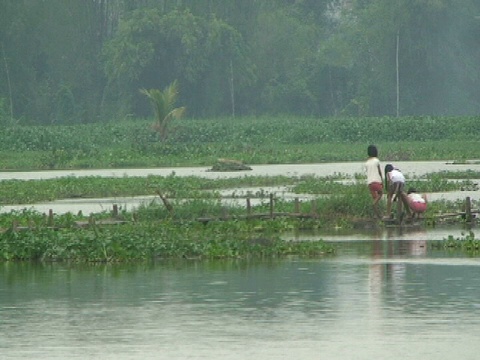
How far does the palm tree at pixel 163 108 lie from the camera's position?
50469 millimetres

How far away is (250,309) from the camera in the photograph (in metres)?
13.4

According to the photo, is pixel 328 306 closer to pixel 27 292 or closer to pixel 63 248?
pixel 27 292

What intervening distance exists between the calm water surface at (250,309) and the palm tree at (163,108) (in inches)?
1286

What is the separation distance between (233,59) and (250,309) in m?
53.9

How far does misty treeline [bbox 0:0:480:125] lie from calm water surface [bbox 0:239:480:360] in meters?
46.3

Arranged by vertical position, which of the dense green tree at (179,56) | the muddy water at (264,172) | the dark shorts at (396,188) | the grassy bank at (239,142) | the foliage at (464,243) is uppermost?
the dense green tree at (179,56)

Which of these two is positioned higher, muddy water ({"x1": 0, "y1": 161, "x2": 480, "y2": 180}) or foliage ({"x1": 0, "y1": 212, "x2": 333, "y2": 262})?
muddy water ({"x1": 0, "y1": 161, "x2": 480, "y2": 180})

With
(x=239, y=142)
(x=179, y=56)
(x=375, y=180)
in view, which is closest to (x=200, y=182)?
(x=375, y=180)

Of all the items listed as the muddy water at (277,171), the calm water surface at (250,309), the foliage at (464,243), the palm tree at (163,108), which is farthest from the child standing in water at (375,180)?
the palm tree at (163,108)

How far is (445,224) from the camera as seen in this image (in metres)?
22.7

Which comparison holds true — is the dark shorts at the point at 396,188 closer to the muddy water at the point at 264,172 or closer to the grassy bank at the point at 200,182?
the grassy bank at the point at 200,182

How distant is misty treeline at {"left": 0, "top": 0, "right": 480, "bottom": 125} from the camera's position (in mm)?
64750

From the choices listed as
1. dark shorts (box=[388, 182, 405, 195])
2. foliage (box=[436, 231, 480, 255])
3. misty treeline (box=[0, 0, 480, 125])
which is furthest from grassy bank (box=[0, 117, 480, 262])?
misty treeline (box=[0, 0, 480, 125])

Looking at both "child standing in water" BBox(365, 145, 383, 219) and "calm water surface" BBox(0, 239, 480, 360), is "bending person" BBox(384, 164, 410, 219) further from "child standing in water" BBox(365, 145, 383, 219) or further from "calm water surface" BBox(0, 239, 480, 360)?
"calm water surface" BBox(0, 239, 480, 360)
